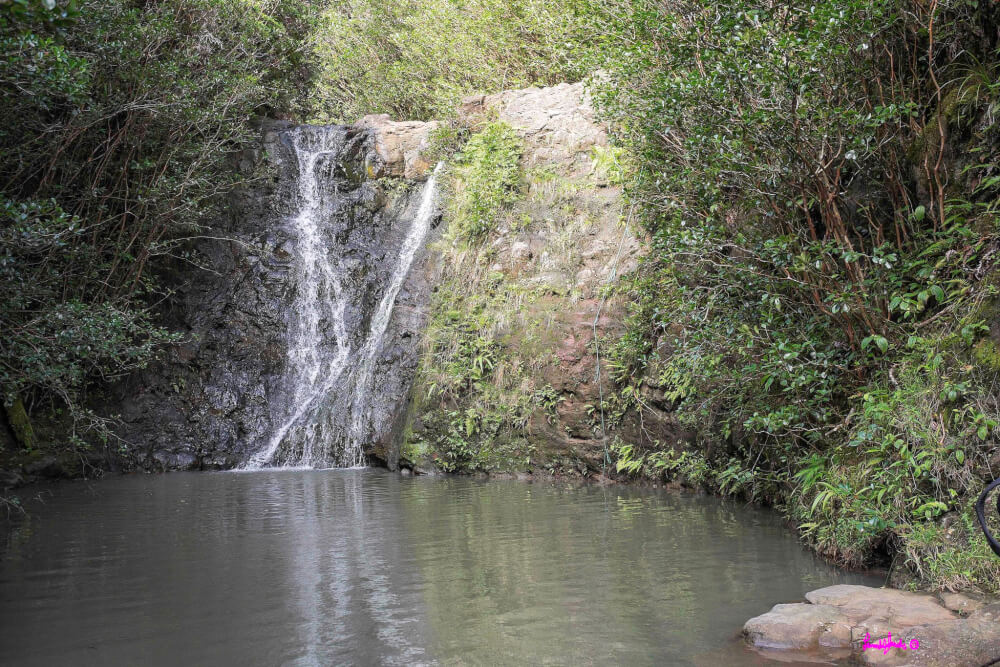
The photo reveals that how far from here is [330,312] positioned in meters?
14.3

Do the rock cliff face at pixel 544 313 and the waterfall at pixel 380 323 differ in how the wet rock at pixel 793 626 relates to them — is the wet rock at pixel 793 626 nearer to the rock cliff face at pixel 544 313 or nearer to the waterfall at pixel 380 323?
the rock cliff face at pixel 544 313

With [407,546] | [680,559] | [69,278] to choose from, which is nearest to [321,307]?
[69,278]

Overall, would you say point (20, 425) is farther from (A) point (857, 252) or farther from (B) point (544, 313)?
(A) point (857, 252)

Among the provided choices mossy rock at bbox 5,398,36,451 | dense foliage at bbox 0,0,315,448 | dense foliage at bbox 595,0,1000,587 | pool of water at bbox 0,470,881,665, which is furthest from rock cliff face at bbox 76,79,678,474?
dense foliage at bbox 595,0,1000,587

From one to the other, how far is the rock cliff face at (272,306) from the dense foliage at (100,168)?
0.74 m

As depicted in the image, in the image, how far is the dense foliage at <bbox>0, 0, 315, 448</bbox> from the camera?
779 centimetres

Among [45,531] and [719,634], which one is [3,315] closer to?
[45,531]

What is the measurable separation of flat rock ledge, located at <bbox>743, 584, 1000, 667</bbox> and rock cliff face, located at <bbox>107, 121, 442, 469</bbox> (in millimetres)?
8509

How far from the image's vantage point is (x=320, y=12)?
2183 centimetres

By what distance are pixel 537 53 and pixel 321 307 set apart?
7.54 metres

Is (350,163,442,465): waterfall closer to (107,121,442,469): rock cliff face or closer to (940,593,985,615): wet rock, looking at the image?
(107,121,442,469): rock cliff face

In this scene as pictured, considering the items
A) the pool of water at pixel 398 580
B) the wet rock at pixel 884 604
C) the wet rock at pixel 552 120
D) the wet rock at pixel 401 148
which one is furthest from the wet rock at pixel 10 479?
the wet rock at pixel 884 604

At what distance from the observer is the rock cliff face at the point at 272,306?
12.9 metres

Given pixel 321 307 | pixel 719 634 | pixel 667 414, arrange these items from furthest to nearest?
pixel 321 307 → pixel 667 414 → pixel 719 634
